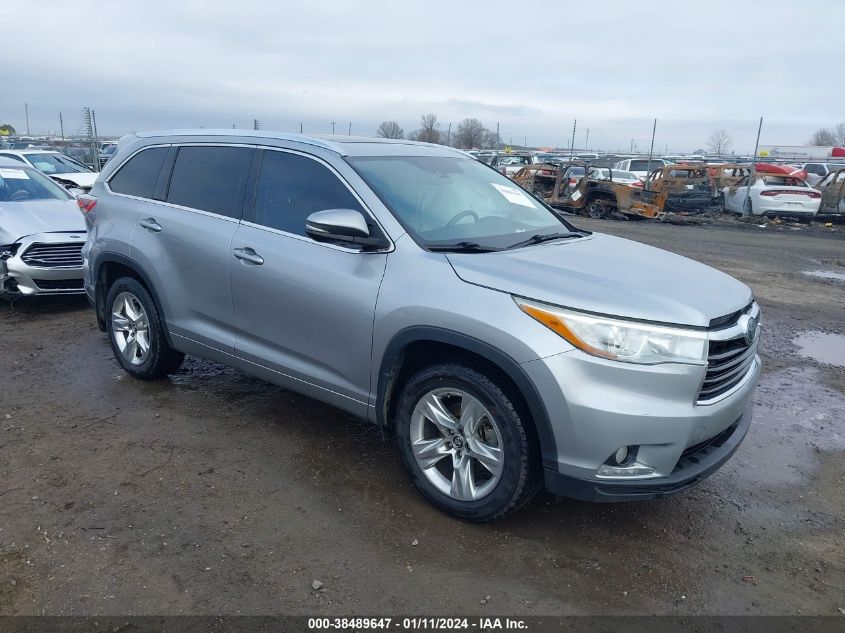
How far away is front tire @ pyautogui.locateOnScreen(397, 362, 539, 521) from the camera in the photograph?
316cm

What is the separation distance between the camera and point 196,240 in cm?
448

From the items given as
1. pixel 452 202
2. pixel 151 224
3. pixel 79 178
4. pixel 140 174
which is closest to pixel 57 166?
pixel 79 178

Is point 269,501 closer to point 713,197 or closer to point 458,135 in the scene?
point 713,197

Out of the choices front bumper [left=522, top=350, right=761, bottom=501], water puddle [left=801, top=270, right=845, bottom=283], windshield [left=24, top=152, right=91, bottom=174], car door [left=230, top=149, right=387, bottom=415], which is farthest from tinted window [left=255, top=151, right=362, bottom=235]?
windshield [left=24, top=152, right=91, bottom=174]

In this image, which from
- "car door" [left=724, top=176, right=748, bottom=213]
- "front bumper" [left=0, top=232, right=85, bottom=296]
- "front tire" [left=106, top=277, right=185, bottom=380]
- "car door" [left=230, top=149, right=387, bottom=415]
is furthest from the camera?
"car door" [left=724, top=176, right=748, bottom=213]

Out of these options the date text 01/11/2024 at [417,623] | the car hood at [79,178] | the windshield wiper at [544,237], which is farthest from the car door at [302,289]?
the car hood at [79,178]

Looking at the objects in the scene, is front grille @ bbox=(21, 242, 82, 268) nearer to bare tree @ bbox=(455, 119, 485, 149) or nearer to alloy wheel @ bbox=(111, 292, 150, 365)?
alloy wheel @ bbox=(111, 292, 150, 365)

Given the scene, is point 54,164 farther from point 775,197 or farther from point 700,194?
point 775,197

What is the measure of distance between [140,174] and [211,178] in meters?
0.92

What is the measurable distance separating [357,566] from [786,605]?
1.85 m

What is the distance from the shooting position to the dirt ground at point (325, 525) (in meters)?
2.92

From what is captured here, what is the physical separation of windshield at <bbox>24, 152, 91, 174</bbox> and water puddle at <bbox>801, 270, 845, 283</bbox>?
1442cm

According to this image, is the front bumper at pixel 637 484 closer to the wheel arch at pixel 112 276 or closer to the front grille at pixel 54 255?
the wheel arch at pixel 112 276

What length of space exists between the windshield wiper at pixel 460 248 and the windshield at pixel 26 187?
21.9 feet
